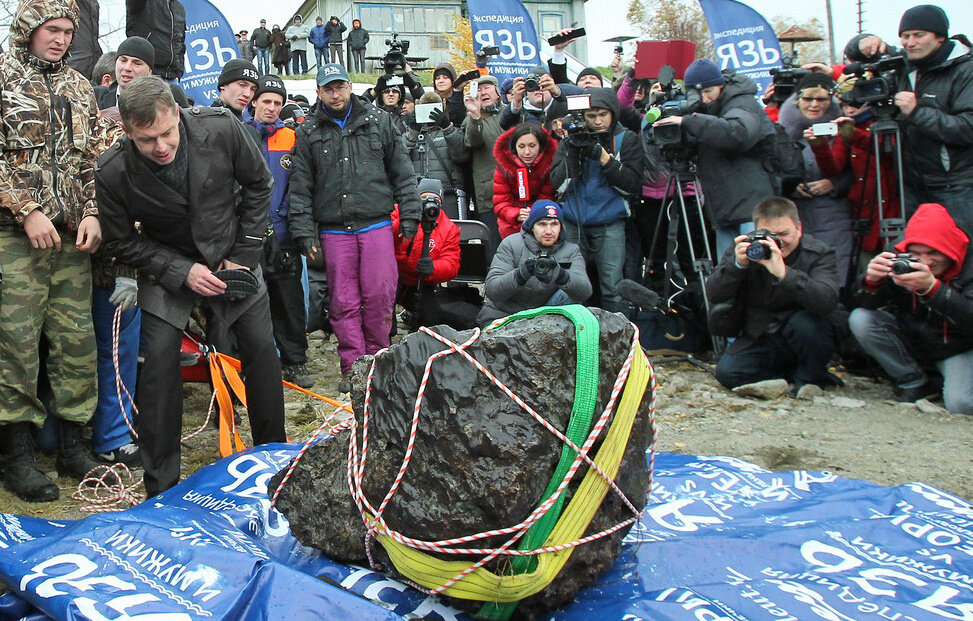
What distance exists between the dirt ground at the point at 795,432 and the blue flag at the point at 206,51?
3568mm

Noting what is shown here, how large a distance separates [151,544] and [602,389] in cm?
150

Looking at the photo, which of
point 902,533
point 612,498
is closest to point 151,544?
point 612,498

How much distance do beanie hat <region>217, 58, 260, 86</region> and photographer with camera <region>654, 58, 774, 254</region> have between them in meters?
2.79

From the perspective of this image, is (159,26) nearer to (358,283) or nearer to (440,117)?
(358,283)

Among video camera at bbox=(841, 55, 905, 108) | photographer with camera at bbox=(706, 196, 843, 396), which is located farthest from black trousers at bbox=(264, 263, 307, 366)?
video camera at bbox=(841, 55, 905, 108)

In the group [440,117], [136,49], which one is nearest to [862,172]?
[440,117]

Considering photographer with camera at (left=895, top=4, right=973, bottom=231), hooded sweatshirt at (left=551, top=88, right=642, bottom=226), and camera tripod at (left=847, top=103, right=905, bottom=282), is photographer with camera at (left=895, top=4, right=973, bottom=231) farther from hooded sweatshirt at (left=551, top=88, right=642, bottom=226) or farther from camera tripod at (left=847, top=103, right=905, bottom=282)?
hooded sweatshirt at (left=551, top=88, right=642, bottom=226)

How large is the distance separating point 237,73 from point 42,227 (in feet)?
7.80

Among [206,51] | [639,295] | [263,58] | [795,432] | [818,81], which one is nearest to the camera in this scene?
[795,432]

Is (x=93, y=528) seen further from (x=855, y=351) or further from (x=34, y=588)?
(x=855, y=351)

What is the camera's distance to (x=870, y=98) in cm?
541

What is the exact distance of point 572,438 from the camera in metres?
2.38

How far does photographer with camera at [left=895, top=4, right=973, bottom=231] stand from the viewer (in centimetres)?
520

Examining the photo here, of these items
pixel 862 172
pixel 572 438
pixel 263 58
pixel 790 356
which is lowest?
pixel 790 356
